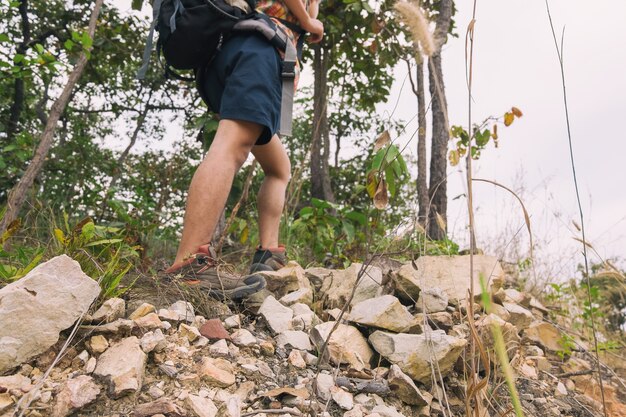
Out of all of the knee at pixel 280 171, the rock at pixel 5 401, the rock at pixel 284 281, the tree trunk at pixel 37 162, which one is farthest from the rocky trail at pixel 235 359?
the tree trunk at pixel 37 162

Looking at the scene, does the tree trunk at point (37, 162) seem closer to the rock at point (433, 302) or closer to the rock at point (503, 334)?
the rock at point (433, 302)

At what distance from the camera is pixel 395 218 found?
1031 centimetres

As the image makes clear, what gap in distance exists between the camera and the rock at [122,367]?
1.01m

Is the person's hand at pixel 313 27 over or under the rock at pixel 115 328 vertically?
over

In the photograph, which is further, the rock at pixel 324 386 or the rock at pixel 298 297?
the rock at pixel 298 297

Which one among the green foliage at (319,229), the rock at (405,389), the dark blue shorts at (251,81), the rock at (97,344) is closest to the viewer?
the rock at (97,344)

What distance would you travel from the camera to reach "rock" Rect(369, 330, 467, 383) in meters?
1.33

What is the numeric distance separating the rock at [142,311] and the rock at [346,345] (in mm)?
478

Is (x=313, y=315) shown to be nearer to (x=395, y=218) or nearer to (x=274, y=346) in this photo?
(x=274, y=346)

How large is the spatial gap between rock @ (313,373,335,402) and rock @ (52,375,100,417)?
0.49 meters

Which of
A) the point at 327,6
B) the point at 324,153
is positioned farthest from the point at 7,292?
the point at 324,153

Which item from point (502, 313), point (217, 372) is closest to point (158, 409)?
point (217, 372)

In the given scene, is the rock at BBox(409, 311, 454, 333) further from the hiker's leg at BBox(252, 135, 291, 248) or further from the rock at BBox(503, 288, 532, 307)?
the rock at BBox(503, 288, 532, 307)

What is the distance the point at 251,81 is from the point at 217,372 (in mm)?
1016
